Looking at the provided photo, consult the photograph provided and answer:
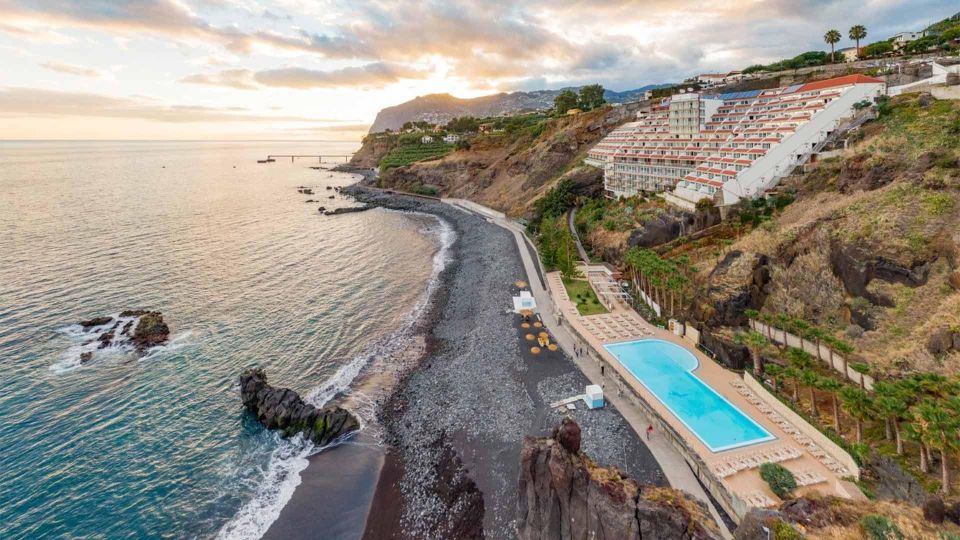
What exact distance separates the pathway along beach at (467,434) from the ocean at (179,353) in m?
3.86

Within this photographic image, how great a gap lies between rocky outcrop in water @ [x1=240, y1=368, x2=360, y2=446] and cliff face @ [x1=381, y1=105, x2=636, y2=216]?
224ft

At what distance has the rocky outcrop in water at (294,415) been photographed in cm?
3119

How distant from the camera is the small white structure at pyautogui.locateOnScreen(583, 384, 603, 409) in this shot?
31188mm

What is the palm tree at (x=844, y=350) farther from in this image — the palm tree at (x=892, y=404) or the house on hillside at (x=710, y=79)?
the house on hillside at (x=710, y=79)

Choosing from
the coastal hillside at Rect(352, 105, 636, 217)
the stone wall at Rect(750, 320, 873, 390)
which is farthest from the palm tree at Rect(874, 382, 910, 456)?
the coastal hillside at Rect(352, 105, 636, 217)

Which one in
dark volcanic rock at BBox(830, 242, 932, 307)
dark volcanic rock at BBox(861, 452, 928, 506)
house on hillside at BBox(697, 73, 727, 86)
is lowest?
dark volcanic rock at BBox(861, 452, 928, 506)

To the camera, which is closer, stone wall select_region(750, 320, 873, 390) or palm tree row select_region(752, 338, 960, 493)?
palm tree row select_region(752, 338, 960, 493)

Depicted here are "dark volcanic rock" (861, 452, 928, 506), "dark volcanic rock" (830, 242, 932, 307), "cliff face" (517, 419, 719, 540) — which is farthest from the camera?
"dark volcanic rock" (830, 242, 932, 307)

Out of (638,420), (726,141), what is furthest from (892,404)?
(726,141)

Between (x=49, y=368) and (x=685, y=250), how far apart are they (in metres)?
61.5

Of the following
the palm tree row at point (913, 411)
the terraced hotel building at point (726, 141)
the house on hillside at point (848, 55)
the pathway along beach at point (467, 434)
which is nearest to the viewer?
the palm tree row at point (913, 411)

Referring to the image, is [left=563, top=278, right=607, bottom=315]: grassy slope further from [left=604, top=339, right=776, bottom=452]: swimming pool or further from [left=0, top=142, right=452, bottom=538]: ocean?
[left=0, top=142, right=452, bottom=538]: ocean

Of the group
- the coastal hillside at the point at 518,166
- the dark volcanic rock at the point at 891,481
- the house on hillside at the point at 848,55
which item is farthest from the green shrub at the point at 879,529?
the house on hillside at the point at 848,55

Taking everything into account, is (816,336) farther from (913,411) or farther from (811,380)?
(913,411)
